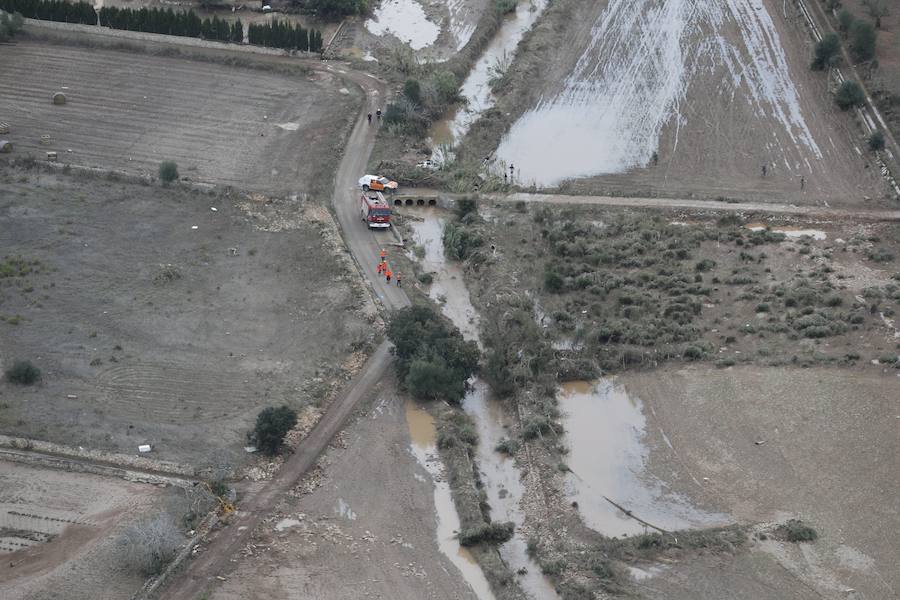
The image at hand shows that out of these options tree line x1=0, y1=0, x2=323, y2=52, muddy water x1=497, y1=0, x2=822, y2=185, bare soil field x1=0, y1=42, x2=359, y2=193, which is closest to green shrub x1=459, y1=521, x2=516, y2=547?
bare soil field x1=0, y1=42, x2=359, y2=193

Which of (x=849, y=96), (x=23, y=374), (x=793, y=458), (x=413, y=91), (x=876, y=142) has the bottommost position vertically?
(x=23, y=374)

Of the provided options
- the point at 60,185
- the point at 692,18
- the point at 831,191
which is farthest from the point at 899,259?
the point at 60,185

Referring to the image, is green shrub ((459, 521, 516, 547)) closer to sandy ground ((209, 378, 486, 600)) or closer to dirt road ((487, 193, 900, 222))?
sandy ground ((209, 378, 486, 600))

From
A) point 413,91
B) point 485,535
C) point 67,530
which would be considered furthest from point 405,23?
point 67,530

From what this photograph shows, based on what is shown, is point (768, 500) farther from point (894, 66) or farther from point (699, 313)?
point (894, 66)

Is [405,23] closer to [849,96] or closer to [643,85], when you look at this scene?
[643,85]

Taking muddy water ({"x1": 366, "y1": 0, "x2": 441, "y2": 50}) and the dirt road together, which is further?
Answer: muddy water ({"x1": 366, "y1": 0, "x2": 441, "y2": 50})

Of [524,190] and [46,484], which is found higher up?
[524,190]
